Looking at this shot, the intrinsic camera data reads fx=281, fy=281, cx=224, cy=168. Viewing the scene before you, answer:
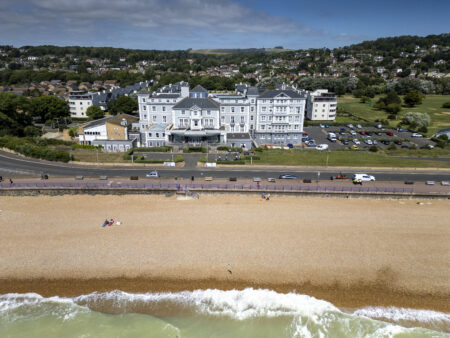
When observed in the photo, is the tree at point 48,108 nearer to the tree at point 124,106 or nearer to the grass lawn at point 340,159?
the tree at point 124,106

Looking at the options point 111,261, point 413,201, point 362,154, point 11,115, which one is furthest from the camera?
point 11,115

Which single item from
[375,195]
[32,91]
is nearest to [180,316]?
[375,195]

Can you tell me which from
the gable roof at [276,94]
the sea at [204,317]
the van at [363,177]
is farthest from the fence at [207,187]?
the gable roof at [276,94]

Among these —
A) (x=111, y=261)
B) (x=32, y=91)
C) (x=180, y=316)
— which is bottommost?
(x=180, y=316)

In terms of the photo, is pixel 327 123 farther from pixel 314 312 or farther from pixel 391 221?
pixel 314 312

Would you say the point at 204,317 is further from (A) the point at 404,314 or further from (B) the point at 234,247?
(A) the point at 404,314

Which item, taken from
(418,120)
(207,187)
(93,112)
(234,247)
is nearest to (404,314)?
(234,247)
